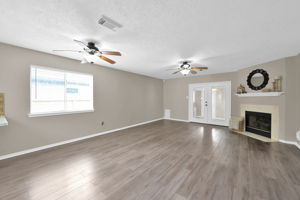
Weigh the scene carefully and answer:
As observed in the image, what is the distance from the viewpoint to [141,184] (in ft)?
5.82

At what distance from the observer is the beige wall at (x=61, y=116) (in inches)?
100

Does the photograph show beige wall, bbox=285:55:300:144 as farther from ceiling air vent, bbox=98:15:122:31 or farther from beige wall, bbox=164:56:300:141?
ceiling air vent, bbox=98:15:122:31

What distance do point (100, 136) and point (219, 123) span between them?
17.5 ft

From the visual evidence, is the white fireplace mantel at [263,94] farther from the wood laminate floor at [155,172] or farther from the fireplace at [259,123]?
the wood laminate floor at [155,172]

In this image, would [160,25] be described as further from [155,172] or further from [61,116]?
[61,116]

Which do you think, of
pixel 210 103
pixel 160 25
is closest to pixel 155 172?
pixel 160 25

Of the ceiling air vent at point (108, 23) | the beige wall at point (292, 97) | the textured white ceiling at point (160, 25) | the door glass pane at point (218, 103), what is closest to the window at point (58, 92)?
the textured white ceiling at point (160, 25)

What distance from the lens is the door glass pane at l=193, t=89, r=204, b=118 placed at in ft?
19.6

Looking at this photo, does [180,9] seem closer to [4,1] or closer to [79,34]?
[79,34]

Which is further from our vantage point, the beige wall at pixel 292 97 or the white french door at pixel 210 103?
the white french door at pixel 210 103

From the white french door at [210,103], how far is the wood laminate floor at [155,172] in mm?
2326

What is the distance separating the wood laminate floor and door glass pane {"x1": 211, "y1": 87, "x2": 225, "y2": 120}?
2364 mm

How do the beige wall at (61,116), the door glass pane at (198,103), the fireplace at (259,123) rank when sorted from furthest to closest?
the door glass pane at (198,103), the fireplace at (259,123), the beige wall at (61,116)

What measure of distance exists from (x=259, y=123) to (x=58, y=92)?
264 inches
